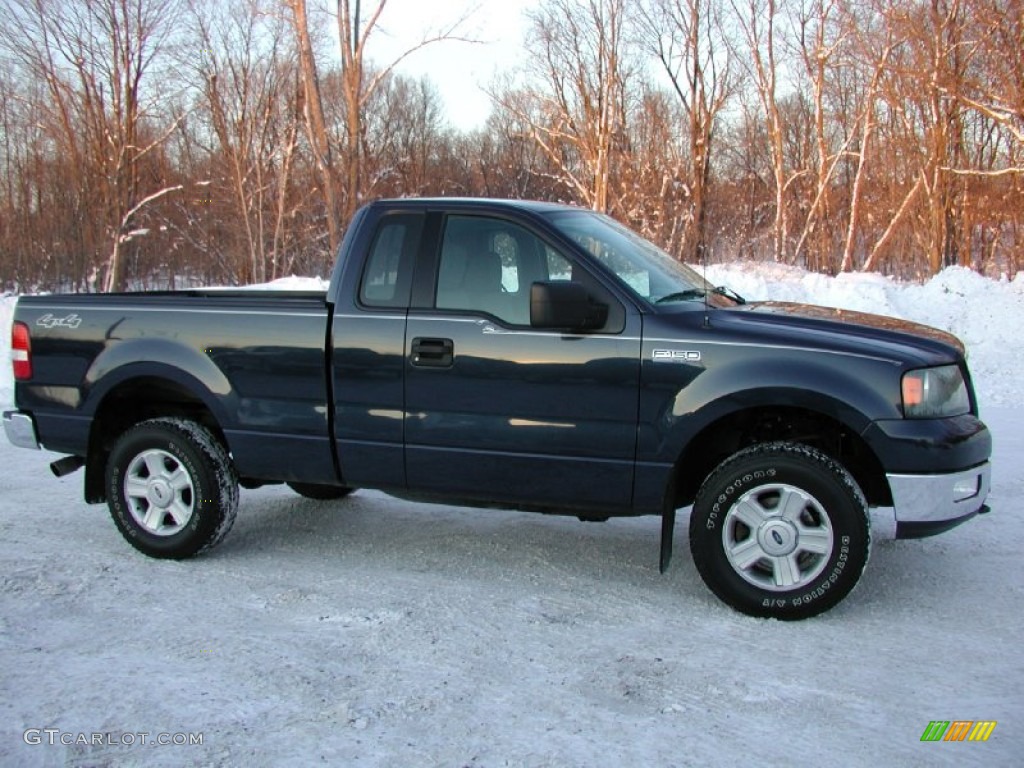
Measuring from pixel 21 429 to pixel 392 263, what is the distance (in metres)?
2.50

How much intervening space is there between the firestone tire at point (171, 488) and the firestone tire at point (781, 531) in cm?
260

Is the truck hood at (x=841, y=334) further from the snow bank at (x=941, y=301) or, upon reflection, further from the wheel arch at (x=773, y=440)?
the snow bank at (x=941, y=301)

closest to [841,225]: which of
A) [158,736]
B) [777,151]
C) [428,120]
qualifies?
[777,151]

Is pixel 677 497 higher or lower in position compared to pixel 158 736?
higher

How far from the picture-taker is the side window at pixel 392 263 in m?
4.72

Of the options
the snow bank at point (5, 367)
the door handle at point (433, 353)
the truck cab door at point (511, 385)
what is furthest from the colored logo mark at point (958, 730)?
the snow bank at point (5, 367)

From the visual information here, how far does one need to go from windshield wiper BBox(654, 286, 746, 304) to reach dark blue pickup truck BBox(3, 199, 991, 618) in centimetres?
2

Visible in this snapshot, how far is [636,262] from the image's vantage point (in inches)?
188

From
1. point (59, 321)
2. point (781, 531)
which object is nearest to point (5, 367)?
point (59, 321)

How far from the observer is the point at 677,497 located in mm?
4504

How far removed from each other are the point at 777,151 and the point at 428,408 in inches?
975

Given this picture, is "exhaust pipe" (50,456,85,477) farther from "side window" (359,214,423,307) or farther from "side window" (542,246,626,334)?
"side window" (542,246,626,334)

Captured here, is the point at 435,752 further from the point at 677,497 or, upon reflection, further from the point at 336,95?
the point at 336,95

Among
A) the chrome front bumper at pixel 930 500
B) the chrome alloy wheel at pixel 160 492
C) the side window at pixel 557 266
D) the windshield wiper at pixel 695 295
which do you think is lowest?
the chrome alloy wheel at pixel 160 492
